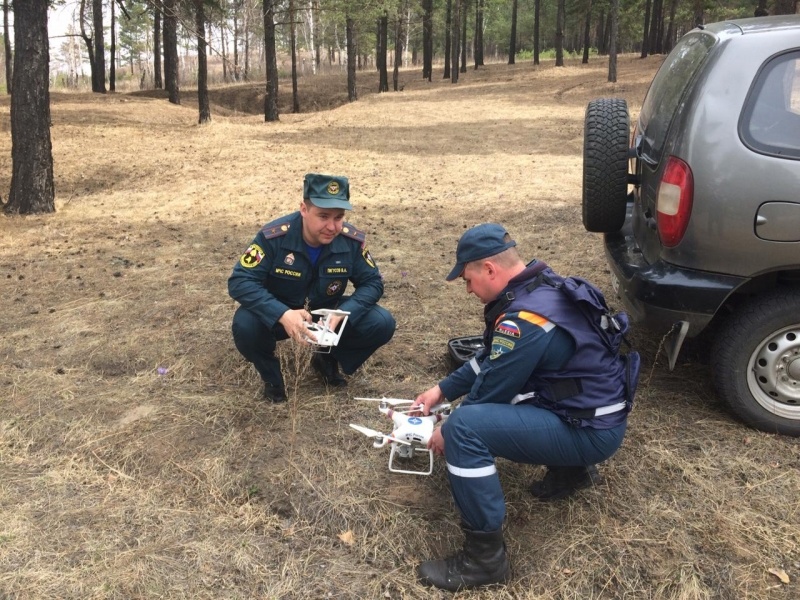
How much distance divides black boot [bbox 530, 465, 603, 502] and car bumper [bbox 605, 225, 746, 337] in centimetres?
79

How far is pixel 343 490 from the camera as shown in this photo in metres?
2.84

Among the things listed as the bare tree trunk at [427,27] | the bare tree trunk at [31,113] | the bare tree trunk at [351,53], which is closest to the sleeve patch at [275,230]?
the bare tree trunk at [31,113]

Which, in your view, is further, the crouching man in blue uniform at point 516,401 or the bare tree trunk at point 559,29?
the bare tree trunk at point 559,29

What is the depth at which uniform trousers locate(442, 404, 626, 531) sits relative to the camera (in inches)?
90.3

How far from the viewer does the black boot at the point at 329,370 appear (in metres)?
3.74

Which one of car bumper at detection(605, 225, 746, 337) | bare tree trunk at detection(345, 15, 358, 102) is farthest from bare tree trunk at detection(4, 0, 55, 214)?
bare tree trunk at detection(345, 15, 358, 102)

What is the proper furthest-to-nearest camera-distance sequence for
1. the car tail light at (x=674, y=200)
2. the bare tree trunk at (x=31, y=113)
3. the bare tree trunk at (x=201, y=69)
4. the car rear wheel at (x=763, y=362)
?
the bare tree trunk at (x=201, y=69) < the bare tree trunk at (x=31, y=113) < the car rear wheel at (x=763, y=362) < the car tail light at (x=674, y=200)

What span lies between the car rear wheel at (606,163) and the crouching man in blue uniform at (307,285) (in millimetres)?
1275

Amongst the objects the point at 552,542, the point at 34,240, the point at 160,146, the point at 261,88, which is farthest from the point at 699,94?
the point at 261,88

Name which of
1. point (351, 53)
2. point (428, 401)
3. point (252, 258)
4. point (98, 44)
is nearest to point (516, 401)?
point (428, 401)

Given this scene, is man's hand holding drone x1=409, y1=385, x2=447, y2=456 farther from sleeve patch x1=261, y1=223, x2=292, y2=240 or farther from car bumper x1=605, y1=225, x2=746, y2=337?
sleeve patch x1=261, y1=223, x2=292, y2=240

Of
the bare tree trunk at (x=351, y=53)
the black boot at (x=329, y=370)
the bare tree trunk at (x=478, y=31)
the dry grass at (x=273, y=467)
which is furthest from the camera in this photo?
the bare tree trunk at (x=478, y=31)

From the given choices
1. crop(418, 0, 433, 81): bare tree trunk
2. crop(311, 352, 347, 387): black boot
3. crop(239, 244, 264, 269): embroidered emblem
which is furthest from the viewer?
crop(418, 0, 433, 81): bare tree trunk

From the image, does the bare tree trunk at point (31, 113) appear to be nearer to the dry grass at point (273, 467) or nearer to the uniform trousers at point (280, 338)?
the dry grass at point (273, 467)
